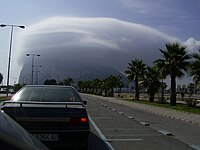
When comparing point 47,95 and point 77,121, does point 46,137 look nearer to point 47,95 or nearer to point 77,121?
point 77,121

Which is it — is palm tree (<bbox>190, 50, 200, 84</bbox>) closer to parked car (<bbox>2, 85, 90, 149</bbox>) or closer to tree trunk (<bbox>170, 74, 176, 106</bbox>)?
tree trunk (<bbox>170, 74, 176, 106</bbox>)

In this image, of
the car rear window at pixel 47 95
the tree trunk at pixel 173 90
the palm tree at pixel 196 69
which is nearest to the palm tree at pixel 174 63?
the tree trunk at pixel 173 90

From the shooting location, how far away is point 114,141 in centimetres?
1086

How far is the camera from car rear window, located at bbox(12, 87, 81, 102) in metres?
9.00

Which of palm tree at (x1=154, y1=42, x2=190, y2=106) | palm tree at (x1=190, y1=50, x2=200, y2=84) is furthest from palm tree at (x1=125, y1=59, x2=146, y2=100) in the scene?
palm tree at (x1=190, y1=50, x2=200, y2=84)

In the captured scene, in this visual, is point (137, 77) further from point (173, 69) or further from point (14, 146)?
point (14, 146)

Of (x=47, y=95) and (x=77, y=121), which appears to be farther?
(x=47, y=95)

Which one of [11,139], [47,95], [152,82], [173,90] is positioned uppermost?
[152,82]

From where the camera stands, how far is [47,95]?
9.16 metres

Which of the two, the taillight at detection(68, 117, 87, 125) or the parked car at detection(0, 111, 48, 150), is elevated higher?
the parked car at detection(0, 111, 48, 150)

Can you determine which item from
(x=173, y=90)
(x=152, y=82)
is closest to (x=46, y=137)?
(x=173, y=90)

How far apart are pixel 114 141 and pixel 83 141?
3.40 metres

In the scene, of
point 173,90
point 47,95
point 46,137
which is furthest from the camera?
point 173,90

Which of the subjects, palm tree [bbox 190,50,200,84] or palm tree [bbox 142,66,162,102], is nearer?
palm tree [bbox 190,50,200,84]
